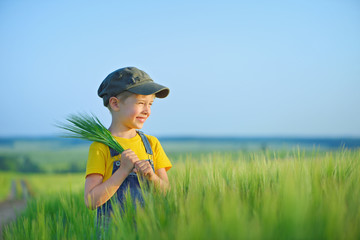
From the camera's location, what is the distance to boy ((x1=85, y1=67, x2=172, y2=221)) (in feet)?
6.08

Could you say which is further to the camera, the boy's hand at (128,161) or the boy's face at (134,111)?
the boy's face at (134,111)

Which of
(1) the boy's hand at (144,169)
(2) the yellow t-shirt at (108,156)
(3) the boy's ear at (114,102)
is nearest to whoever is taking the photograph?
(1) the boy's hand at (144,169)

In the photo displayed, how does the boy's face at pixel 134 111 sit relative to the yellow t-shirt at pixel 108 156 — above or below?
above

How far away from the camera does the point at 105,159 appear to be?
2.03 metres

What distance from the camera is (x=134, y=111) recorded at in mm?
2014

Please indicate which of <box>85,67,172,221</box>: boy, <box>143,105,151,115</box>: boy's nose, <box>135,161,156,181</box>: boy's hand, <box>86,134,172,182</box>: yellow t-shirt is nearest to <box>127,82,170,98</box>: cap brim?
<box>85,67,172,221</box>: boy

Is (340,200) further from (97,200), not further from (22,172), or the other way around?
(22,172)

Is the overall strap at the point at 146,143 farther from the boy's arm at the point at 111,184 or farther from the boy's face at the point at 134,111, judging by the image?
the boy's arm at the point at 111,184

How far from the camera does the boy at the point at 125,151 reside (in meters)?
1.85

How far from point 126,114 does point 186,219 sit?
38.9 inches

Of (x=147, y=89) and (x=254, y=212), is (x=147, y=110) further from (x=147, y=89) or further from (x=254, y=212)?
(x=254, y=212)

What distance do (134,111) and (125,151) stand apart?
0.93ft

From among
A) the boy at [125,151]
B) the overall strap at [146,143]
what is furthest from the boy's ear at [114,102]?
the overall strap at [146,143]

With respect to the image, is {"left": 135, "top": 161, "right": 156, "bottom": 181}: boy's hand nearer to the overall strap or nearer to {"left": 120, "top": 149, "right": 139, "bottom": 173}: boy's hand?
{"left": 120, "top": 149, "right": 139, "bottom": 173}: boy's hand
